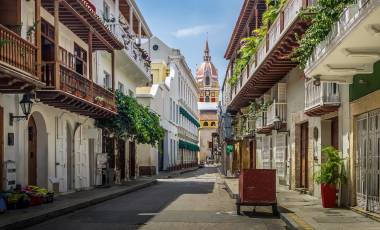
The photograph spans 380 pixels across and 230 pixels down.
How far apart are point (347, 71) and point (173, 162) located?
4371cm

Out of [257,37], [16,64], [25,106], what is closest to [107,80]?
[257,37]

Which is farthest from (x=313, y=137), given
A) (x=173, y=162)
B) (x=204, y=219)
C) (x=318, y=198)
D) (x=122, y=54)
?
(x=173, y=162)

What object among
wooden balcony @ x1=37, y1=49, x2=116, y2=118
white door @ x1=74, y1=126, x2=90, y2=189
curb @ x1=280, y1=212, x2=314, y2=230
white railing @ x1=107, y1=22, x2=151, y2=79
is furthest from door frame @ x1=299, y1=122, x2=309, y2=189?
white railing @ x1=107, y1=22, x2=151, y2=79

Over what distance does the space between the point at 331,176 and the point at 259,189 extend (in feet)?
6.19

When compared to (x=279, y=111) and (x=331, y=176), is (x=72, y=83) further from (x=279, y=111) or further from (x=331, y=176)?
(x=279, y=111)

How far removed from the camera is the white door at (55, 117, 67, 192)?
65.9 feet

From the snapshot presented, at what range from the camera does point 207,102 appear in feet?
426

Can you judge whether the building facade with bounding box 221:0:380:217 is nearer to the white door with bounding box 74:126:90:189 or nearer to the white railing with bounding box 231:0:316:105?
the white railing with bounding box 231:0:316:105

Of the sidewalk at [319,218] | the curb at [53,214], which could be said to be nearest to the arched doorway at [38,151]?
the curb at [53,214]

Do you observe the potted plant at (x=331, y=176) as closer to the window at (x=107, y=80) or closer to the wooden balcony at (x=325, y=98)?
the wooden balcony at (x=325, y=98)

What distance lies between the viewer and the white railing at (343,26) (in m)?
9.36

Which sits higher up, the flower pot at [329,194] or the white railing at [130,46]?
the white railing at [130,46]

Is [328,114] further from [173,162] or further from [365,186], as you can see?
[173,162]

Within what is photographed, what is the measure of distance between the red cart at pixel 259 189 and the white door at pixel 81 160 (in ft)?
32.6
